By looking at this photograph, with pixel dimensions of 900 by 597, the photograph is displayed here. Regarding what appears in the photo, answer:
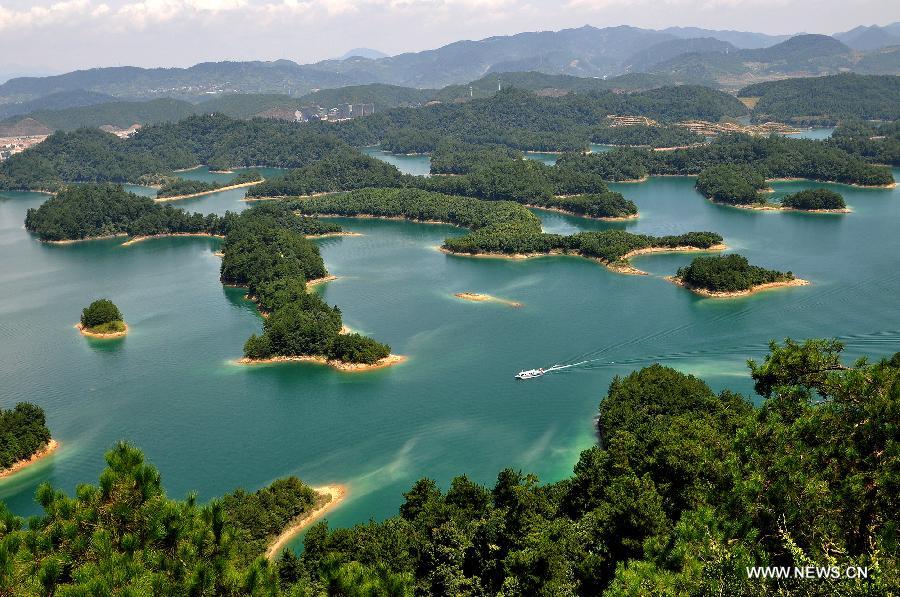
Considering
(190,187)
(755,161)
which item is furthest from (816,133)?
(190,187)

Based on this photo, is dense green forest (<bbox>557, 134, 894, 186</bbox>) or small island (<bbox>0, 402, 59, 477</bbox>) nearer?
small island (<bbox>0, 402, 59, 477</bbox>)

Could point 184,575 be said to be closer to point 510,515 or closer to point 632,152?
point 510,515

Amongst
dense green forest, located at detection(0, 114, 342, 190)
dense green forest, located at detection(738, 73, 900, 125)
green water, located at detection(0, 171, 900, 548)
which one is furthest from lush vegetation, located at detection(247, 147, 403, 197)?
dense green forest, located at detection(738, 73, 900, 125)

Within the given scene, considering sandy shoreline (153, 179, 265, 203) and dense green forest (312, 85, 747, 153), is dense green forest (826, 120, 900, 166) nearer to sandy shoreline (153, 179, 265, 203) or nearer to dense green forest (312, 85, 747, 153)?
dense green forest (312, 85, 747, 153)

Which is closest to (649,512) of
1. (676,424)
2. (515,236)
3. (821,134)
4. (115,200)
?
(676,424)

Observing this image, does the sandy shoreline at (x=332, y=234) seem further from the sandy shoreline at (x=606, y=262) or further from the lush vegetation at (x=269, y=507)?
the lush vegetation at (x=269, y=507)
